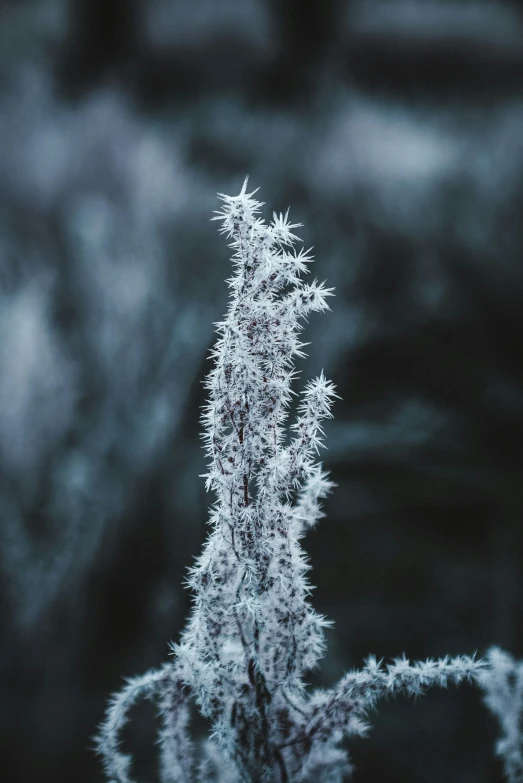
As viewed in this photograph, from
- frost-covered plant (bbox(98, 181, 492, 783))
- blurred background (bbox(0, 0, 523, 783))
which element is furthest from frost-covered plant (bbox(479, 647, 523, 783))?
blurred background (bbox(0, 0, 523, 783))

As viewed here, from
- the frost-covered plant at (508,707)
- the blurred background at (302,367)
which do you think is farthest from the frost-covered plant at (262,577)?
the blurred background at (302,367)

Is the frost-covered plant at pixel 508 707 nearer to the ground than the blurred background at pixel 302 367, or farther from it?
nearer to the ground

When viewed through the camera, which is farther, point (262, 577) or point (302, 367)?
point (302, 367)

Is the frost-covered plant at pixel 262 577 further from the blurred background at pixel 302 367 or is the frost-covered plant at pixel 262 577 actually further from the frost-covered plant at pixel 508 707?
the blurred background at pixel 302 367

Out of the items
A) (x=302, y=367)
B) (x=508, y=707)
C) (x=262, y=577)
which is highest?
(x=302, y=367)

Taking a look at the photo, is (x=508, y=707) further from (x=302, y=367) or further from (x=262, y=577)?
(x=302, y=367)

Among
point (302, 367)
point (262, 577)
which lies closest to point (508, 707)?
point (262, 577)

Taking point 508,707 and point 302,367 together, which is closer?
point 508,707

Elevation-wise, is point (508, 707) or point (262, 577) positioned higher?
point (262, 577)

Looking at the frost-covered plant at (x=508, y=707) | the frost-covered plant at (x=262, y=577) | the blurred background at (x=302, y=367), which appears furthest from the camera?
the blurred background at (x=302, y=367)
